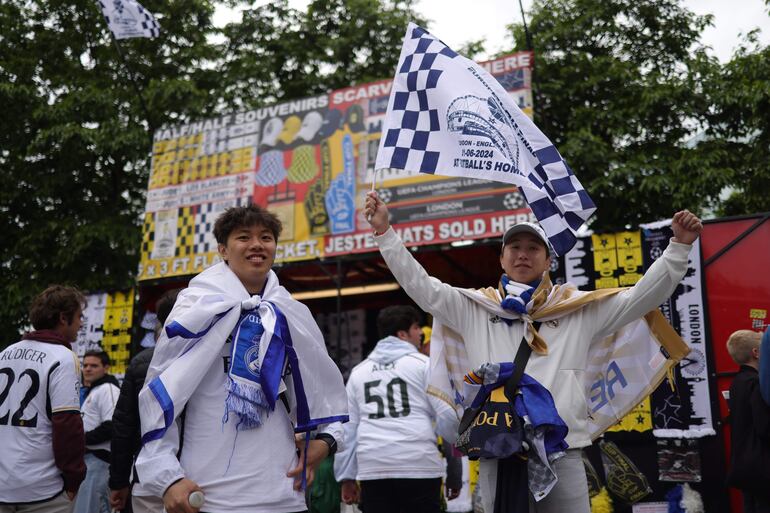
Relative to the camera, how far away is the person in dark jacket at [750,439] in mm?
4422

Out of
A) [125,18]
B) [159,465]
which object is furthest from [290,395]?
[125,18]

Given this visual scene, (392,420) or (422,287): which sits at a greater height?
(422,287)

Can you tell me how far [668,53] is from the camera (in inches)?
541

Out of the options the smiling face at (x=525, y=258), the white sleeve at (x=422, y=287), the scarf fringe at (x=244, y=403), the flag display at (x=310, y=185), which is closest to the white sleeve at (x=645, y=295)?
the smiling face at (x=525, y=258)

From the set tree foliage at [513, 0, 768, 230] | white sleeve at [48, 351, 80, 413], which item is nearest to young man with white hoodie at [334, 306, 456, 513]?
white sleeve at [48, 351, 80, 413]

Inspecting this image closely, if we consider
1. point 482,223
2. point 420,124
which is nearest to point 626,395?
point 420,124

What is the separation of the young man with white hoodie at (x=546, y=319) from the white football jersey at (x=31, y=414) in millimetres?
2151

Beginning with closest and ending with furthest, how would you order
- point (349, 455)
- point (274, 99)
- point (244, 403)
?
point (244, 403) → point (349, 455) → point (274, 99)

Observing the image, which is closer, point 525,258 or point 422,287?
point 422,287

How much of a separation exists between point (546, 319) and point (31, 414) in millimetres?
2872

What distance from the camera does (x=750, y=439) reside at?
4.55 metres

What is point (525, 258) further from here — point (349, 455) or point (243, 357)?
point (349, 455)

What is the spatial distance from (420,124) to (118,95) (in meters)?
11.7

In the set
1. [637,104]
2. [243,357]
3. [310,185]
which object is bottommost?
[243,357]
